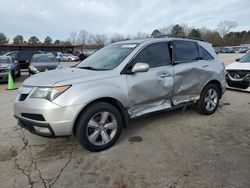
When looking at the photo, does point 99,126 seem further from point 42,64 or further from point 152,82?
point 42,64

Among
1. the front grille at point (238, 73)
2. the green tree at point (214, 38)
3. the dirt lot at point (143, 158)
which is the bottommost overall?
the dirt lot at point (143, 158)

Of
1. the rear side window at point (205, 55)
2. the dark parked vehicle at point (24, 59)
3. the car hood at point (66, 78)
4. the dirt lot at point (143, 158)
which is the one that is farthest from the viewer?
the dark parked vehicle at point (24, 59)

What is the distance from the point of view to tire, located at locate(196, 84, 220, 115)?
529 centimetres

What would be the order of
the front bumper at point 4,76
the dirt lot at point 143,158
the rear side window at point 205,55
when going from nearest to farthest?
the dirt lot at point 143,158 < the rear side window at point 205,55 < the front bumper at point 4,76

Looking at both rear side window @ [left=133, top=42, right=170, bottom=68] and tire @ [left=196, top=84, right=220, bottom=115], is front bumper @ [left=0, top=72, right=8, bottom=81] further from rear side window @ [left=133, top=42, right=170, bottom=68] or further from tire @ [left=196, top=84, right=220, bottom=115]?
tire @ [left=196, top=84, right=220, bottom=115]

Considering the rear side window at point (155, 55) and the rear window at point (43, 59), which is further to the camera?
the rear window at point (43, 59)

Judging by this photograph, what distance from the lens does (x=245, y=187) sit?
276cm

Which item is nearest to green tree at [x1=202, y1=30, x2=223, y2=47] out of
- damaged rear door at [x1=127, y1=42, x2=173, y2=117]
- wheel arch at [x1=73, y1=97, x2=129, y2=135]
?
damaged rear door at [x1=127, y1=42, x2=173, y2=117]

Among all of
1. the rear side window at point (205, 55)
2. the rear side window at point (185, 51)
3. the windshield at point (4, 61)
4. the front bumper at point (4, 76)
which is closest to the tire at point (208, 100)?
the rear side window at point (205, 55)

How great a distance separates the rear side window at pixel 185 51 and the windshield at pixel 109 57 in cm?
102

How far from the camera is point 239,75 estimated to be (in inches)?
320

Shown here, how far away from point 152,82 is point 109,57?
975 millimetres

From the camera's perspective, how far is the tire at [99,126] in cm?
349

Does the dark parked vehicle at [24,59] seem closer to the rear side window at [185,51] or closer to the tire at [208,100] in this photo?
the rear side window at [185,51]
